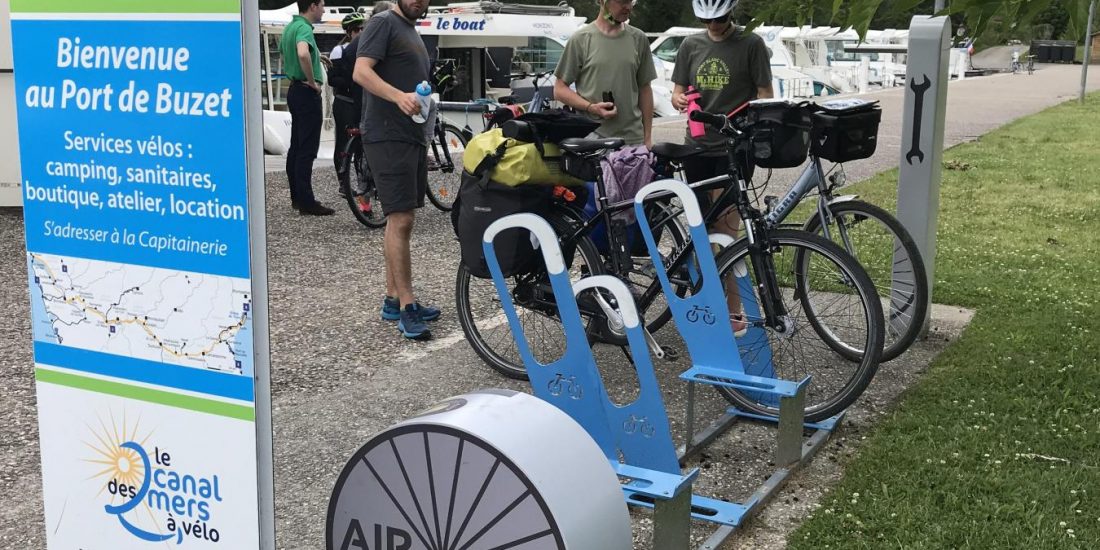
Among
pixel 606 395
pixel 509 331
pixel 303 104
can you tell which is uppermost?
pixel 303 104

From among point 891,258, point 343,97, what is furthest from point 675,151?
point 343,97

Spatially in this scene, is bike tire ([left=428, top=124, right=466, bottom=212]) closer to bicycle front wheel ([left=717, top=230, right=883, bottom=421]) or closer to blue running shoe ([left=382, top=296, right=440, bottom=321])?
blue running shoe ([left=382, top=296, right=440, bottom=321])

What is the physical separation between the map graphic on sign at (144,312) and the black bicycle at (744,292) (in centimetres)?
205

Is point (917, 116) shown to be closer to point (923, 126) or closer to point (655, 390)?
point (923, 126)

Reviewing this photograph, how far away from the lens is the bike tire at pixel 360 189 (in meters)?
8.72

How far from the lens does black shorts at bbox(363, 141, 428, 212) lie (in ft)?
17.9

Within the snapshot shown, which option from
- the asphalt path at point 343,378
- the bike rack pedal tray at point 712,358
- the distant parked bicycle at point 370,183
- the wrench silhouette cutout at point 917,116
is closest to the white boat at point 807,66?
the distant parked bicycle at point 370,183

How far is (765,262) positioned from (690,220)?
531mm

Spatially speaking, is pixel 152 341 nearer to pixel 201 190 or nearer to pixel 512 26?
pixel 201 190

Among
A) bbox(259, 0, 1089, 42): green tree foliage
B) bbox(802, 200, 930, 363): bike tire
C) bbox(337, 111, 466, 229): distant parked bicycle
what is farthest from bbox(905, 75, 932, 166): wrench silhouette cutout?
bbox(337, 111, 466, 229): distant parked bicycle

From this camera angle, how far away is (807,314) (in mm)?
5164

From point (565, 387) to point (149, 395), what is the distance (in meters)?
1.33

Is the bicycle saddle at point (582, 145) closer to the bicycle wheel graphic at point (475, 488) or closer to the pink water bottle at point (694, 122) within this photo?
the pink water bottle at point (694, 122)

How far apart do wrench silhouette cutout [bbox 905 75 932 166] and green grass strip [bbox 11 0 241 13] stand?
3.82 m
